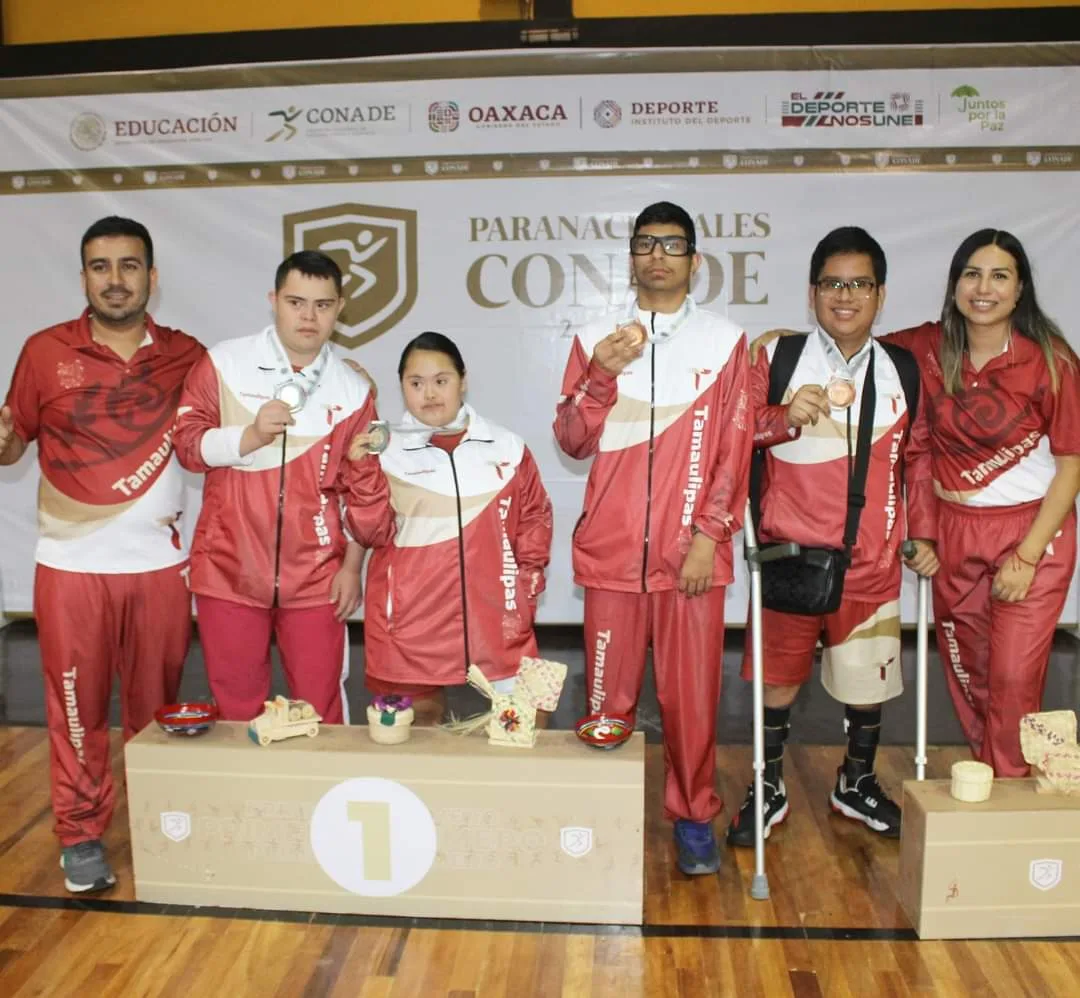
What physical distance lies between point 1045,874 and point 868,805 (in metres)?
0.71

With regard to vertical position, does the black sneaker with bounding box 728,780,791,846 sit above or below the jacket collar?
below

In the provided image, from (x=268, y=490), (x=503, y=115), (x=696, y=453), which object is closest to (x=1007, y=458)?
(x=696, y=453)

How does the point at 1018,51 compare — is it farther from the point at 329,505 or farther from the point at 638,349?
the point at 329,505

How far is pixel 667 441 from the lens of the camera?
2.94 metres

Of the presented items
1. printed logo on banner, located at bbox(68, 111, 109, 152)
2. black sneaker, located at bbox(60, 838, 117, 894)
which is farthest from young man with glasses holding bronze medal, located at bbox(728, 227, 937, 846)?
printed logo on banner, located at bbox(68, 111, 109, 152)

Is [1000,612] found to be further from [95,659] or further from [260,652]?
[95,659]

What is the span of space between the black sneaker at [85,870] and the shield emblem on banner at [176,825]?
0.94 feet

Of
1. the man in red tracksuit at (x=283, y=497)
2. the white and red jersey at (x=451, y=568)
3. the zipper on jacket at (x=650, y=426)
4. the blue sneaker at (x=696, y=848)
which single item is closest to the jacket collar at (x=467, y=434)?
the white and red jersey at (x=451, y=568)

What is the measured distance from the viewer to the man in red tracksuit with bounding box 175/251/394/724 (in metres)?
2.96

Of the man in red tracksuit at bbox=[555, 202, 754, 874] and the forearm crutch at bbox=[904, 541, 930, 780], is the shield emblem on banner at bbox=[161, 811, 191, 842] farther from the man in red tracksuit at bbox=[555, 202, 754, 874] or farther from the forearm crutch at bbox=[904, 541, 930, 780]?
the forearm crutch at bbox=[904, 541, 930, 780]

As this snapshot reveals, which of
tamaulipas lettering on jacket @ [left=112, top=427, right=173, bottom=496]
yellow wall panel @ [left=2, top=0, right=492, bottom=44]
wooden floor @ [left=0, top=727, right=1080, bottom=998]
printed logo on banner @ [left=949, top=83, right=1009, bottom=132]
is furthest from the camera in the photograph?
yellow wall panel @ [left=2, top=0, right=492, bottom=44]

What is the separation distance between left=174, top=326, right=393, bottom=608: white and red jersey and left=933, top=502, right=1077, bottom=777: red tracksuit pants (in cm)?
161

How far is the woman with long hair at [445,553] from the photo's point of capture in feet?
9.73

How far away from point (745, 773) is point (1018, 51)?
371 centimetres
